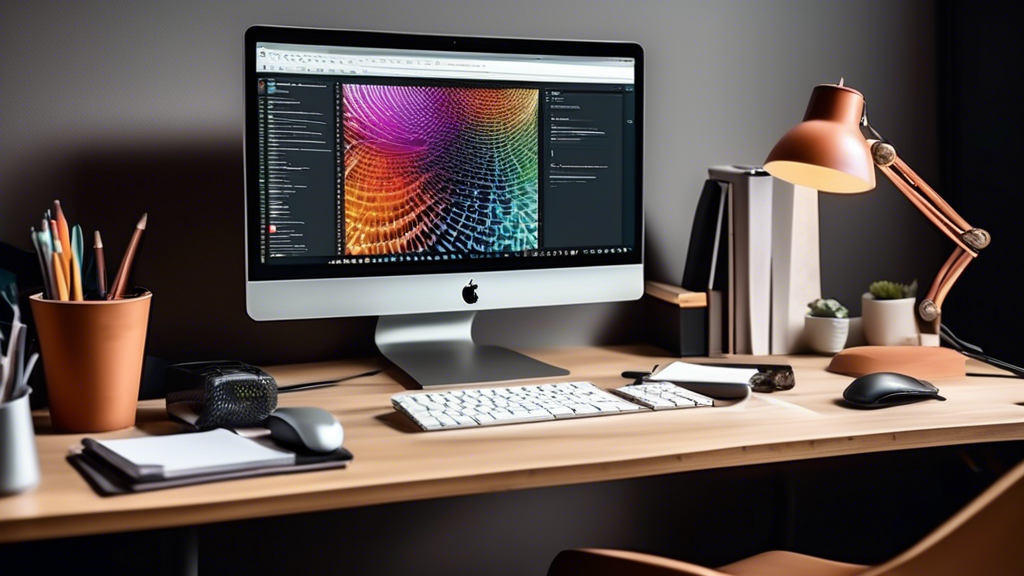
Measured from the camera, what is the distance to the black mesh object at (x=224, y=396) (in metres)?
1.21

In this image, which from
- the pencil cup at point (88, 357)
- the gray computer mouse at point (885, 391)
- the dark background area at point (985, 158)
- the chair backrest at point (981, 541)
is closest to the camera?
the chair backrest at point (981, 541)

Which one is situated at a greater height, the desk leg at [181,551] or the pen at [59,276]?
the pen at [59,276]

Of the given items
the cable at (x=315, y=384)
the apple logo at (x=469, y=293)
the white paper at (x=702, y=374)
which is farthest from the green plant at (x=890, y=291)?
the cable at (x=315, y=384)

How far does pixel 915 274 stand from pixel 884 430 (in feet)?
3.18

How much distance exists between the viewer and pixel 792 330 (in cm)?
176

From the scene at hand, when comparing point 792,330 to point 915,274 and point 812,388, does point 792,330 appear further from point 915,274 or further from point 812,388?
point 915,274

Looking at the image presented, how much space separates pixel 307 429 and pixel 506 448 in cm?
22

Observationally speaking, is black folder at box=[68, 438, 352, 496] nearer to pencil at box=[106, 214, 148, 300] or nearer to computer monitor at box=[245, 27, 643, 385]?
pencil at box=[106, 214, 148, 300]

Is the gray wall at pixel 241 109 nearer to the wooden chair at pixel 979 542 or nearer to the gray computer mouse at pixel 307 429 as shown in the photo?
the gray computer mouse at pixel 307 429

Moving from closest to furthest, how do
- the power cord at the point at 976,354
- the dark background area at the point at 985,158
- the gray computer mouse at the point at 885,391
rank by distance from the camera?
1. the gray computer mouse at the point at 885,391
2. the power cord at the point at 976,354
3. the dark background area at the point at 985,158

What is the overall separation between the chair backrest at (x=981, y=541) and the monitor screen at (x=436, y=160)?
2.75 ft

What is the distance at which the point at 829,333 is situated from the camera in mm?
1725

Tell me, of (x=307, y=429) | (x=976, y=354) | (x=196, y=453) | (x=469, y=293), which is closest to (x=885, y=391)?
(x=976, y=354)

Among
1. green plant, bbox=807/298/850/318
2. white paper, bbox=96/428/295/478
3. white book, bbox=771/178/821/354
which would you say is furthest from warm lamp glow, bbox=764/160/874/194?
white paper, bbox=96/428/295/478
